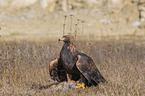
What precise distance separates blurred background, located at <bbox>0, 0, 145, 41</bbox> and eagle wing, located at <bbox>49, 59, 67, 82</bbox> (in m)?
20.7

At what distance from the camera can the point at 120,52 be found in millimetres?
9695

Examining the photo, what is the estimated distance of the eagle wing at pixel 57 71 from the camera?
235 inches

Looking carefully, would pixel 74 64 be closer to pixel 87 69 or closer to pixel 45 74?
pixel 87 69

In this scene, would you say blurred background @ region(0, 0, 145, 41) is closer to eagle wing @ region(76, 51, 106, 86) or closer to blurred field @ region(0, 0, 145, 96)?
blurred field @ region(0, 0, 145, 96)

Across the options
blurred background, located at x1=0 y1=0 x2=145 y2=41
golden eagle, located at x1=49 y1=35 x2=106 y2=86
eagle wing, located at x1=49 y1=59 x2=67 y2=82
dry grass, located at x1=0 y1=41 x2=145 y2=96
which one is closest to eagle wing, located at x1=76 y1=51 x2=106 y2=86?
golden eagle, located at x1=49 y1=35 x2=106 y2=86

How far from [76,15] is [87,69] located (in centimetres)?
2638

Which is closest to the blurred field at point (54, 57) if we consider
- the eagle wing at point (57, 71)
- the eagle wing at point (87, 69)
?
the eagle wing at point (87, 69)

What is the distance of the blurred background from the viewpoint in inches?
1130

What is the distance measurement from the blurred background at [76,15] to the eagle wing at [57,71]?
815 inches

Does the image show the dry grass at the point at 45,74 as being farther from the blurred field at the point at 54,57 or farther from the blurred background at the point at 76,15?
the blurred background at the point at 76,15

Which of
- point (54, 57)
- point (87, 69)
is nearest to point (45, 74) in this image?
point (54, 57)

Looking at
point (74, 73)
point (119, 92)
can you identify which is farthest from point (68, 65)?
point (119, 92)

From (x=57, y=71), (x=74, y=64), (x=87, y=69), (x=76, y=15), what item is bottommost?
(x=57, y=71)

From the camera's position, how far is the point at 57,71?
6094 mm
